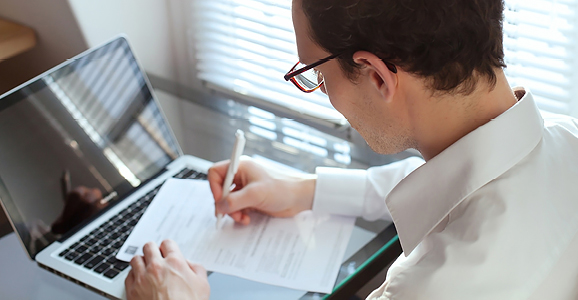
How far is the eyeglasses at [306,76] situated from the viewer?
2.63 feet

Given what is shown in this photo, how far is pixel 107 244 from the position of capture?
3.41 feet

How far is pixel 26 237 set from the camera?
102 cm

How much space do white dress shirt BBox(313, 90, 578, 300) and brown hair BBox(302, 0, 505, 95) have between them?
83 mm

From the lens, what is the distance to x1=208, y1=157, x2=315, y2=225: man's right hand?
106cm

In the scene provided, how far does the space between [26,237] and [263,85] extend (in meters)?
0.61

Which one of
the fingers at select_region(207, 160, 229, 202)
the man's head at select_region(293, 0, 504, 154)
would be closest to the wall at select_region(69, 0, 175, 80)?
the fingers at select_region(207, 160, 229, 202)

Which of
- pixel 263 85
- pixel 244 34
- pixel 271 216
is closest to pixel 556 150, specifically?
pixel 271 216

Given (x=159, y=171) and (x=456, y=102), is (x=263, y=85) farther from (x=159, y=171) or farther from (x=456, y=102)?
(x=456, y=102)

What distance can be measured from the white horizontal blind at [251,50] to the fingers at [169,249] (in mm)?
450

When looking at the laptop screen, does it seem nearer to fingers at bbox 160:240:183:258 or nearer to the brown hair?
fingers at bbox 160:240:183:258

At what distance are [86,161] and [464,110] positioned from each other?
76cm

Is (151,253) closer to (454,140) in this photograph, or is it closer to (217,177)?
(217,177)

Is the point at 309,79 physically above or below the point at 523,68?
above

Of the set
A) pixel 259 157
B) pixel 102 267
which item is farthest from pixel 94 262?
pixel 259 157
